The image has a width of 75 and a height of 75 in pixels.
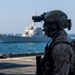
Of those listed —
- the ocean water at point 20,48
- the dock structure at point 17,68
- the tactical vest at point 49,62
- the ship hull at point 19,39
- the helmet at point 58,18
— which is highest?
the helmet at point 58,18

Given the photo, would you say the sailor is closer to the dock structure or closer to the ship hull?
the dock structure

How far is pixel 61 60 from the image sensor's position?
9.91ft

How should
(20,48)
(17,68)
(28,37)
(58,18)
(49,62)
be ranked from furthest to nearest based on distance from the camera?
(28,37) < (20,48) < (17,68) < (58,18) < (49,62)

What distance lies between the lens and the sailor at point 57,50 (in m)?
3.03

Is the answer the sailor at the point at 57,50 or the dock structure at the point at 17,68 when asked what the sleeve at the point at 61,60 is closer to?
the sailor at the point at 57,50

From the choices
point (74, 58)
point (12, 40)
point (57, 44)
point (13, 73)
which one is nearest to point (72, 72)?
point (74, 58)

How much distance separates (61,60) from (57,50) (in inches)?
3.7

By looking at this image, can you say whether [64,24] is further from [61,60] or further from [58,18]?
[61,60]

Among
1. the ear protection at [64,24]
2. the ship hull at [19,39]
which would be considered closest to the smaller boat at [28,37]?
the ship hull at [19,39]

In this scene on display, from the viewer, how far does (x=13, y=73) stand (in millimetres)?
16391

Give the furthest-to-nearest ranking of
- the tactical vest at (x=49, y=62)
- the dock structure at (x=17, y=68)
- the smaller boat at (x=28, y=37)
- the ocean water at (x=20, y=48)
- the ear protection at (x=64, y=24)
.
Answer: the smaller boat at (x=28, y=37), the ocean water at (x=20, y=48), the dock structure at (x=17, y=68), the ear protection at (x=64, y=24), the tactical vest at (x=49, y=62)

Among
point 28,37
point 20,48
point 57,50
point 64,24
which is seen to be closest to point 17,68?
point 64,24

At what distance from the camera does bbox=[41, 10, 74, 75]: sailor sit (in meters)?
3.03

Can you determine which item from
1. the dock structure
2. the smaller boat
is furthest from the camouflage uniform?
the smaller boat
